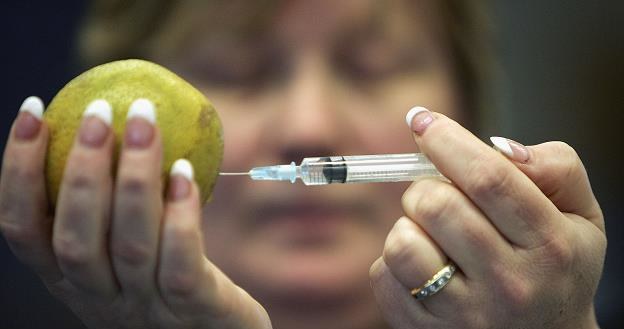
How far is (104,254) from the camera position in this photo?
0.51 m

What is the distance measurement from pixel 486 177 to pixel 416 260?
0.32ft

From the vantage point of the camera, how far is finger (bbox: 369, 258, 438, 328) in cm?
63

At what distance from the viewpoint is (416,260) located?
1.93ft

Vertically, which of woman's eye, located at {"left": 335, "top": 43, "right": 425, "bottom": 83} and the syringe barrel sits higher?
woman's eye, located at {"left": 335, "top": 43, "right": 425, "bottom": 83}

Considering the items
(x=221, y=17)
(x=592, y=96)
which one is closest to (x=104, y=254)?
(x=221, y=17)

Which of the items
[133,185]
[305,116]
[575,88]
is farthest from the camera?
[575,88]

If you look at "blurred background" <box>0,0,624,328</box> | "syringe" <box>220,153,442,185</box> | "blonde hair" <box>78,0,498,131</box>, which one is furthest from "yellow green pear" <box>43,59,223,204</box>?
"blurred background" <box>0,0,624,328</box>

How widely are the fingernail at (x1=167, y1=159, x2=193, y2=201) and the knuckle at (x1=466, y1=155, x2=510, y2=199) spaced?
0.83 feet

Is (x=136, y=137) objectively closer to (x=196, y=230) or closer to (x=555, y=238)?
(x=196, y=230)

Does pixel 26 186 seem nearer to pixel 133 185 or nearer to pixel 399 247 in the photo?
pixel 133 185

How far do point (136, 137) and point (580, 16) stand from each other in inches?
52.6

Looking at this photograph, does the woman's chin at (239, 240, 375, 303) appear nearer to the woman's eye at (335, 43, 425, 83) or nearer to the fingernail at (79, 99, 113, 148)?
the woman's eye at (335, 43, 425, 83)

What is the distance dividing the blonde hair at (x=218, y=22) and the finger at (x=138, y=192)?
593 mm

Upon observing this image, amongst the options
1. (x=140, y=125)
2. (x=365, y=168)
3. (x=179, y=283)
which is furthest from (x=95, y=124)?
(x=365, y=168)
